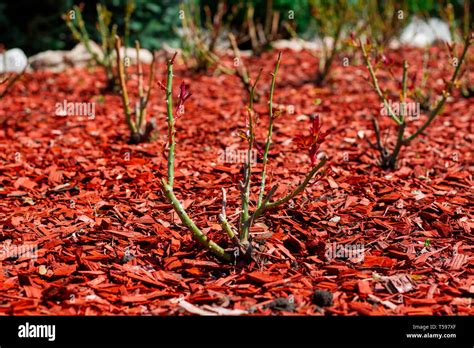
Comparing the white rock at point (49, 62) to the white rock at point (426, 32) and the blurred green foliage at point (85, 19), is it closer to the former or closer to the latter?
the blurred green foliage at point (85, 19)

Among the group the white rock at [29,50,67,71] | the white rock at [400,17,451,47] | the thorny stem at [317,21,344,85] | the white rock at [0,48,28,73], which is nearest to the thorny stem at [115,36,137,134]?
the thorny stem at [317,21,344,85]

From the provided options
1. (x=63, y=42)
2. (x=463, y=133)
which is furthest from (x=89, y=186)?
(x=63, y=42)

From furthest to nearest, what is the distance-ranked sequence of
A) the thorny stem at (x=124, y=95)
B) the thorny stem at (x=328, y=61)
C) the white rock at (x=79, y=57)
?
the white rock at (x=79, y=57) < the thorny stem at (x=328, y=61) < the thorny stem at (x=124, y=95)

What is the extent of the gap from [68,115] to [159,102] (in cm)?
97

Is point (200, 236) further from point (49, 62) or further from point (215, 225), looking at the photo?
point (49, 62)

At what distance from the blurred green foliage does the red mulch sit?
3.36 m

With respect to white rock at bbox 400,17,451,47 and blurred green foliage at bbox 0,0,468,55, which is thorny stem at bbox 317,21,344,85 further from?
white rock at bbox 400,17,451,47

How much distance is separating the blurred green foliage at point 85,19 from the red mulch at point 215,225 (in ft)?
11.0

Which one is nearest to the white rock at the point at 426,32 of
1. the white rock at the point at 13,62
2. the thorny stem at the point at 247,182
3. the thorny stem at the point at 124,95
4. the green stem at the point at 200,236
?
the white rock at the point at 13,62

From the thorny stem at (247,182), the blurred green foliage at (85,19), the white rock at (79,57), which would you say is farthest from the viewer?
the blurred green foliage at (85,19)

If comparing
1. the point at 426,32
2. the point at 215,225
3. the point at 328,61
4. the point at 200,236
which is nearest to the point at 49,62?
the point at 328,61

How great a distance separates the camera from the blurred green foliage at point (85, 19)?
26.3ft

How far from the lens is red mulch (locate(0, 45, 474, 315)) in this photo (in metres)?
2.51

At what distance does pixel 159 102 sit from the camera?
583cm
